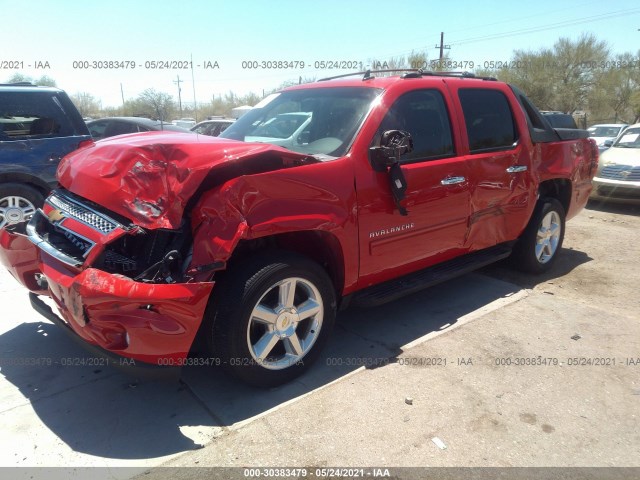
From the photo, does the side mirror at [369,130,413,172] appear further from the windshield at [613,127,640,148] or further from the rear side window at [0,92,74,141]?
the windshield at [613,127,640,148]

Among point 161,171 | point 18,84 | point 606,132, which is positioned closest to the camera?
point 161,171

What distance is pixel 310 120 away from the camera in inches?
145

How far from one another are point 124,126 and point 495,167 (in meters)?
8.51

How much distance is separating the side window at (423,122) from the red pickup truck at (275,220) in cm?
1

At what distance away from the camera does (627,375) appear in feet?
10.9

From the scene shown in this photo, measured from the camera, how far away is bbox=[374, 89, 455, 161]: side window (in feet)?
11.5

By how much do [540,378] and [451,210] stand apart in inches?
54.4

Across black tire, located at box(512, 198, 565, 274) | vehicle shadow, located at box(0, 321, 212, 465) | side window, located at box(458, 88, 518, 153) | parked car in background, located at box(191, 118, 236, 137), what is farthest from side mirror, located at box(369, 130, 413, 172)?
parked car in background, located at box(191, 118, 236, 137)

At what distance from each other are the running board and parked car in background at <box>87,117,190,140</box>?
6500 mm

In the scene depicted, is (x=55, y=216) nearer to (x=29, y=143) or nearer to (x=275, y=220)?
(x=275, y=220)

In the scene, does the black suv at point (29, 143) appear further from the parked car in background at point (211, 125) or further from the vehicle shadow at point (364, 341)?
the parked car in background at point (211, 125)

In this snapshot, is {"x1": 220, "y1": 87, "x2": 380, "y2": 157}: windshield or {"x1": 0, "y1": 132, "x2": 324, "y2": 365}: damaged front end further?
{"x1": 220, "y1": 87, "x2": 380, "y2": 157}: windshield

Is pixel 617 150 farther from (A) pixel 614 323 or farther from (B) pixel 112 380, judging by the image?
(B) pixel 112 380

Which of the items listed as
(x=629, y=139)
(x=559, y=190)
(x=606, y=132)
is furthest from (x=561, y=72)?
(x=559, y=190)
